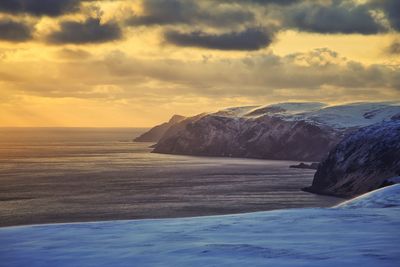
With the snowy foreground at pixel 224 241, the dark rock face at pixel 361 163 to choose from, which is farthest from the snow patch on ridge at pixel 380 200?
the dark rock face at pixel 361 163

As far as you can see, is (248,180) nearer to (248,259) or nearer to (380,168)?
(380,168)

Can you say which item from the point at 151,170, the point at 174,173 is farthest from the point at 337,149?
the point at 151,170

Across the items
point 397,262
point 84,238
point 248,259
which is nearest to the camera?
point 397,262

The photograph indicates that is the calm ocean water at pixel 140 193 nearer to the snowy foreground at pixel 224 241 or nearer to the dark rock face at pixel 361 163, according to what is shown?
the dark rock face at pixel 361 163

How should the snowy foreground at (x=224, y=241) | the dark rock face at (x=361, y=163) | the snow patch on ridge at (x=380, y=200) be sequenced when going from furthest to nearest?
the dark rock face at (x=361, y=163) < the snow patch on ridge at (x=380, y=200) < the snowy foreground at (x=224, y=241)

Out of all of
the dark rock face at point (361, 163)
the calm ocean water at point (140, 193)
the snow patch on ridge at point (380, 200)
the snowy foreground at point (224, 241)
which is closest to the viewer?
the snowy foreground at point (224, 241)

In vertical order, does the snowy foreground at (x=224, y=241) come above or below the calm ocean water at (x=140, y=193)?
above

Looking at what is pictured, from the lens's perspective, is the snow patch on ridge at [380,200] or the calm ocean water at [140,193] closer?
the snow patch on ridge at [380,200]
